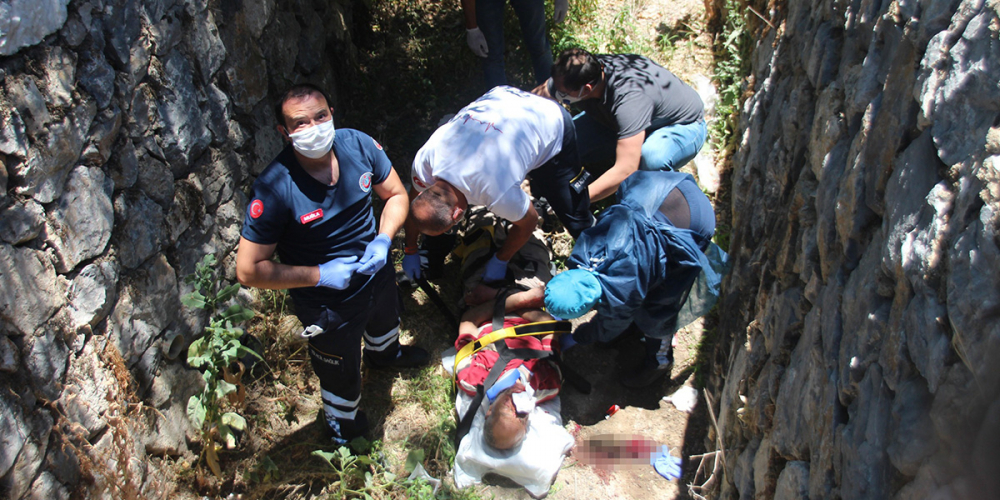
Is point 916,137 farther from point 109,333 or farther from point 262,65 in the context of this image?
point 262,65

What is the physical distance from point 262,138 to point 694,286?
A: 2.61 meters

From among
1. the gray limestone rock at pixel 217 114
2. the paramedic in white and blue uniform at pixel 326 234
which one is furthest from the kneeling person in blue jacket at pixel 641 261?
the gray limestone rock at pixel 217 114

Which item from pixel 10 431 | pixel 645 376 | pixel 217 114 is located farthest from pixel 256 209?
pixel 645 376

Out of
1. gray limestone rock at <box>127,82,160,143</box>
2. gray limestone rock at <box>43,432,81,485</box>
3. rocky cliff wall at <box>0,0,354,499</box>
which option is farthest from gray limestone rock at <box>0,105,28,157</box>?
gray limestone rock at <box>43,432,81,485</box>

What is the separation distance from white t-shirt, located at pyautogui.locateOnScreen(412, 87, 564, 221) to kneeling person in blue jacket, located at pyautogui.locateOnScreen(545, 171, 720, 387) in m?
0.44

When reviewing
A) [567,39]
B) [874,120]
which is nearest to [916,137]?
[874,120]

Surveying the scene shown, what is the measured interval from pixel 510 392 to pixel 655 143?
1936 mm

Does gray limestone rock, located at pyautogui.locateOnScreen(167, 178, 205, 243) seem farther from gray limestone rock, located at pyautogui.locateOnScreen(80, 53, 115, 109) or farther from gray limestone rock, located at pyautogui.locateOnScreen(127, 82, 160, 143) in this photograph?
gray limestone rock, located at pyautogui.locateOnScreen(80, 53, 115, 109)

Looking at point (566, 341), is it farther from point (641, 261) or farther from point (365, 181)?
point (365, 181)

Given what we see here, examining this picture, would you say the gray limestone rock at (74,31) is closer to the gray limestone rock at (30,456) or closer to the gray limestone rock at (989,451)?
the gray limestone rock at (30,456)

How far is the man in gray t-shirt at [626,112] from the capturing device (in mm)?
3619

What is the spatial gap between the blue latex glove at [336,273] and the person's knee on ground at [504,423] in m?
0.95

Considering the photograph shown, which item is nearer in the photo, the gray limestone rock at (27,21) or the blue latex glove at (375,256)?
the gray limestone rock at (27,21)

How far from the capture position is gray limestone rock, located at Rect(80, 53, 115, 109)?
224 centimetres
